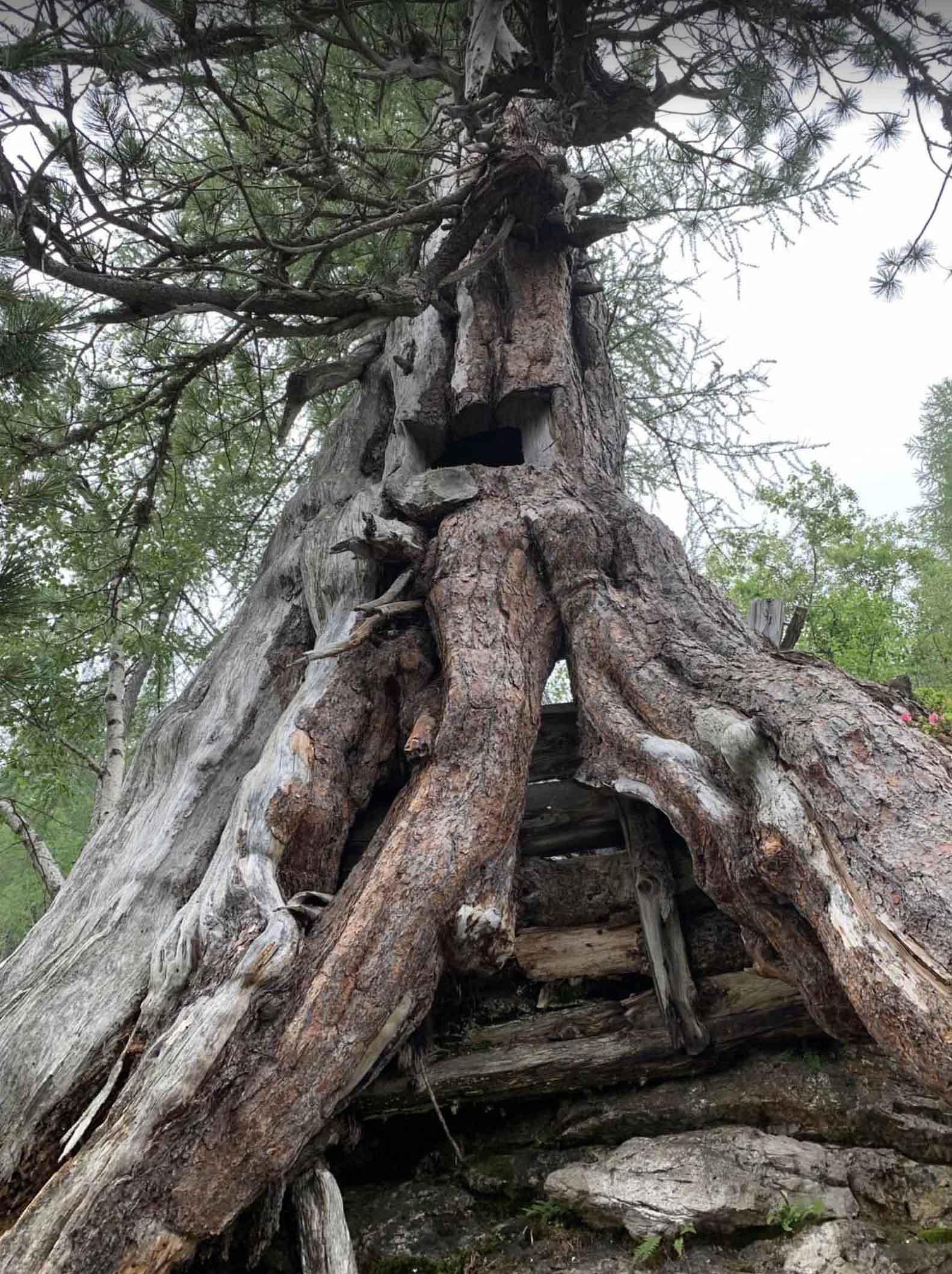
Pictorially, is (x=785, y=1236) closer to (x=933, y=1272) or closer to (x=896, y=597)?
(x=933, y=1272)

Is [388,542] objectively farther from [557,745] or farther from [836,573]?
[836,573]

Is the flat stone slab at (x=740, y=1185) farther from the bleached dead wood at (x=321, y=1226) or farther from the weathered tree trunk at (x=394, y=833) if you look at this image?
the bleached dead wood at (x=321, y=1226)

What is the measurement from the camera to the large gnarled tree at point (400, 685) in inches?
91.6

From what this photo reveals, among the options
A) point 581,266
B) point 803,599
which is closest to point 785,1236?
point 581,266

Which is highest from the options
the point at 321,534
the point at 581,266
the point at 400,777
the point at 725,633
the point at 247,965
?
the point at 581,266

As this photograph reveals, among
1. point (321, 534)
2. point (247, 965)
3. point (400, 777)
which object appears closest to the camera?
point (247, 965)

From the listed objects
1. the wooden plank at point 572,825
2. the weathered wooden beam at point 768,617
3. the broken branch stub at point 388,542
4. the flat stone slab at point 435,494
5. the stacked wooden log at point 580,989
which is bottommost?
the stacked wooden log at point 580,989

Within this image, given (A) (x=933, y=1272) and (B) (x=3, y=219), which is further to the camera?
(B) (x=3, y=219)

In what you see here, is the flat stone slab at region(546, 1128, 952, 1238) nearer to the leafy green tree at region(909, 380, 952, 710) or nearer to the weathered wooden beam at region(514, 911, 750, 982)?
the weathered wooden beam at region(514, 911, 750, 982)

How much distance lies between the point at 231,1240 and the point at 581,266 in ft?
20.8

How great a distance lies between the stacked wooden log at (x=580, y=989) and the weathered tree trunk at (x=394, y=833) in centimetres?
77

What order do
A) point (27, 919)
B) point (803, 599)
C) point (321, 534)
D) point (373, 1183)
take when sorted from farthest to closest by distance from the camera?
point (27, 919), point (803, 599), point (321, 534), point (373, 1183)

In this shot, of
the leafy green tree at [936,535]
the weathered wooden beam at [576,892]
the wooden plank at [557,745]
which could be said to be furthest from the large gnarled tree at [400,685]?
the leafy green tree at [936,535]

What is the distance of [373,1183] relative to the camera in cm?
352
